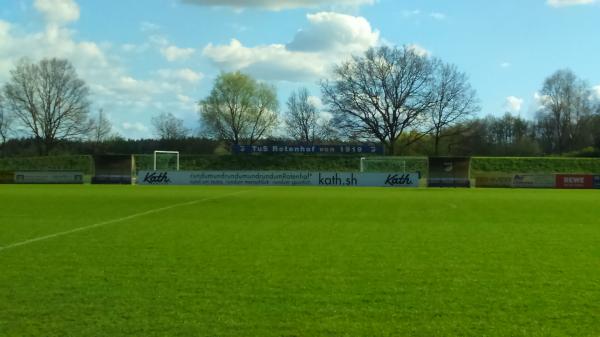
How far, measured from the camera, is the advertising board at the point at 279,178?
45719 mm

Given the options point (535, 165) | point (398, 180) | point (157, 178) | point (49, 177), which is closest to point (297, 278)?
point (398, 180)

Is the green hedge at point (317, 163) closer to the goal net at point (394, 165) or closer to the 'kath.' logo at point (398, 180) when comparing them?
the goal net at point (394, 165)

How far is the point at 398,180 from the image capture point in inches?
1796

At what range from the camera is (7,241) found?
39.5 ft

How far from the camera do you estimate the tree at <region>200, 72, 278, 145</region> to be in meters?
89.6

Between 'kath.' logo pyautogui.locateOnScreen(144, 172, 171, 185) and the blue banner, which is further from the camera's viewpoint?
the blue banner

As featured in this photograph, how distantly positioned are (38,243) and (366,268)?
265 inches

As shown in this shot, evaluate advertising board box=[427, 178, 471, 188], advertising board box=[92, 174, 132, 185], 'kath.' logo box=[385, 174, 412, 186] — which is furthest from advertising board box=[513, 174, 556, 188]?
advertising board box=[92, 174, 132, 185]

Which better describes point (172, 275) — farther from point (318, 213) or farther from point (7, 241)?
point (318, 213)

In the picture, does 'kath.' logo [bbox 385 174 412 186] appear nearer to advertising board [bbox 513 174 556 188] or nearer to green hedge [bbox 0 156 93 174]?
advertising board [bbox 513 174 556 188]

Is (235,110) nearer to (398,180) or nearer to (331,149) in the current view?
(331,149)

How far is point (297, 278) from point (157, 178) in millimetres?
40415

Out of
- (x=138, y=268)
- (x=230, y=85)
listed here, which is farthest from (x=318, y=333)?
(x=230, y=85)

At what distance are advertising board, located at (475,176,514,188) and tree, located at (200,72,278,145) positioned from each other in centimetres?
4913
